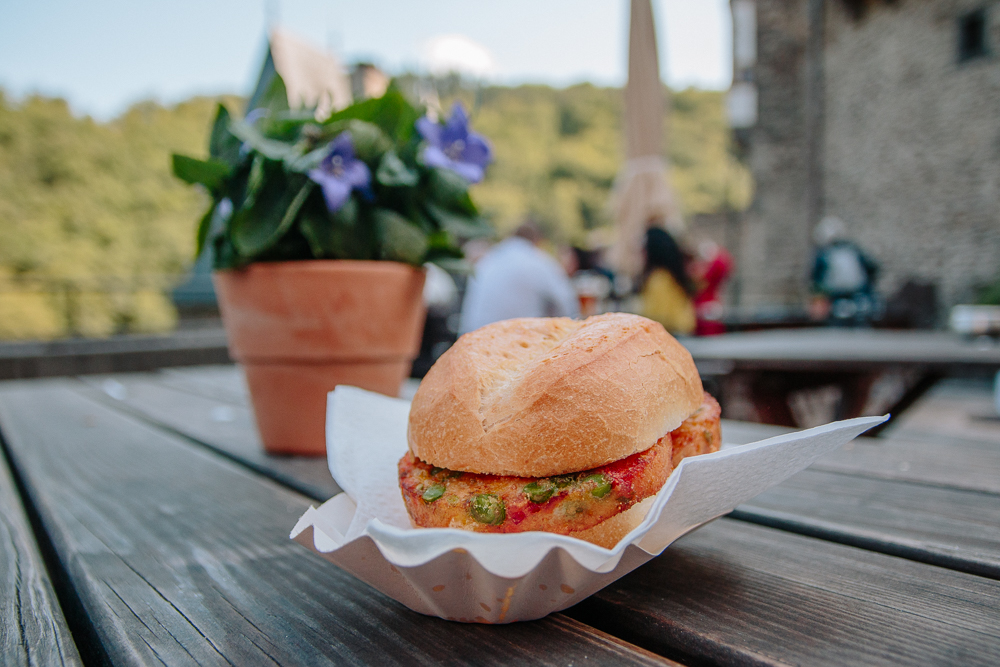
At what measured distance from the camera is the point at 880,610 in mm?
528

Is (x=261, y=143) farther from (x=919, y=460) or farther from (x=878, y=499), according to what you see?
(x=919, y=460)

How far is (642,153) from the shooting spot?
5.77m

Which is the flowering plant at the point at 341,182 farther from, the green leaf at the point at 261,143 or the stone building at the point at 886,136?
the stone building at the point at 886,136

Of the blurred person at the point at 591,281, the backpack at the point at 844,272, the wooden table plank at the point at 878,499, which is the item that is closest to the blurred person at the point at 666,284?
the blurred person at the point at 591,281

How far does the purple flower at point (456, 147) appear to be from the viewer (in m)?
1.16

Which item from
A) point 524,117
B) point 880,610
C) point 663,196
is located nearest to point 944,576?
point 880,610

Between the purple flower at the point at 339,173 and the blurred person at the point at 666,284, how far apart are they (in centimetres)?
375

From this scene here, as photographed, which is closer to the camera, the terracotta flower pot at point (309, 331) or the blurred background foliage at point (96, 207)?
the terracotta flower pot at point (309, 331)

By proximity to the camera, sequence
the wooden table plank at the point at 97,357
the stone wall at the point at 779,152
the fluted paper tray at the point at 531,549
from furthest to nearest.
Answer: the stone wall at the point at 779,152 < the wooden table plank at the point at 97,357 < the fluted paper tray at the point at 531,549

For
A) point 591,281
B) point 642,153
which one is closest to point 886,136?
point 591,281

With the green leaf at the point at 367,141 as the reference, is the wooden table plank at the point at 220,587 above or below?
below

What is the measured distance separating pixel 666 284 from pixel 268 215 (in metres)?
4.09

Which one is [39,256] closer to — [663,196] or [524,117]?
[663,196]

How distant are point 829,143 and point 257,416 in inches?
606
